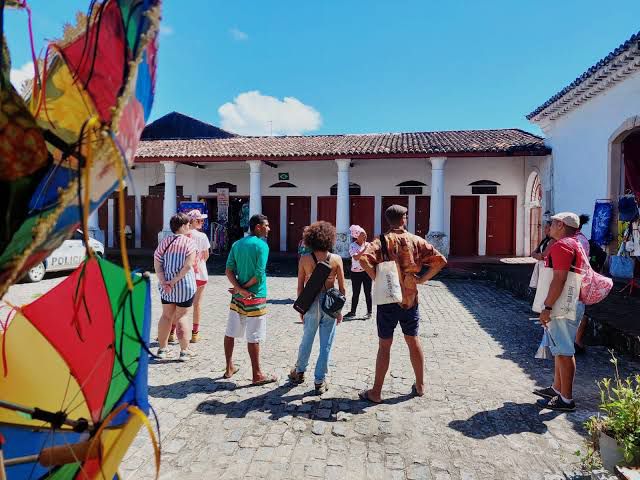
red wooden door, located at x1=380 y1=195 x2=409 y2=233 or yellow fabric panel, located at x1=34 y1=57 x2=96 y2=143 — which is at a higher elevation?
red wooden door, located at x1=380 y1=195 x2=409 y2=233

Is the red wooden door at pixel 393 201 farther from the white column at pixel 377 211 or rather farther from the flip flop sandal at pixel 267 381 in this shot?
the flip flop sandal at pixel 267 381

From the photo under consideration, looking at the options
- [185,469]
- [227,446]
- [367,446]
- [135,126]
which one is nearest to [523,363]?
[367,446]

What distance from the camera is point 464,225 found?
53.5 ft

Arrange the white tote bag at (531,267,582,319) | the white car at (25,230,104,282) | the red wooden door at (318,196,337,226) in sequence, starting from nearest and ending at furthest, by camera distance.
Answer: the white tote bag at (531,267,582,319) < the white car at (25,230,104,282) < the red wooden door at (318,196,337,226)

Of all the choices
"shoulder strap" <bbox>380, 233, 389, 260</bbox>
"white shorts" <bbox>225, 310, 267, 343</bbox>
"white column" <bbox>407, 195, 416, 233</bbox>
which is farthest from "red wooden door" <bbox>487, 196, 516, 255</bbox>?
"white shorts" <bbox>225, 310, 267, 343</bbox>

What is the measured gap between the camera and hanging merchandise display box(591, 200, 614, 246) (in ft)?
31.4

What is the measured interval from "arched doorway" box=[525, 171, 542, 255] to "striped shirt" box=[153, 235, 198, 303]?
1403cm

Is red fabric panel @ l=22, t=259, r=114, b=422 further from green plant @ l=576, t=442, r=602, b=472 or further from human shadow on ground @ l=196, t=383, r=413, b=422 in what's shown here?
green plant @ l=576, t=442, r=602, b=472

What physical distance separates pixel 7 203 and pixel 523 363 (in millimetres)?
5205

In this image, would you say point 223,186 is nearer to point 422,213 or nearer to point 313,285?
point 422,213

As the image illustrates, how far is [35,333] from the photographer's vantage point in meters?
1.83

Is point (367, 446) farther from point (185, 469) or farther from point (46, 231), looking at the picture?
point (46, 231)

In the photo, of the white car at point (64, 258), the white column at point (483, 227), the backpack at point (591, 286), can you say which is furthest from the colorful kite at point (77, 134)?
the white column at point (483, 227)

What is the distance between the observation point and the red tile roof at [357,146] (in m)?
14.0
